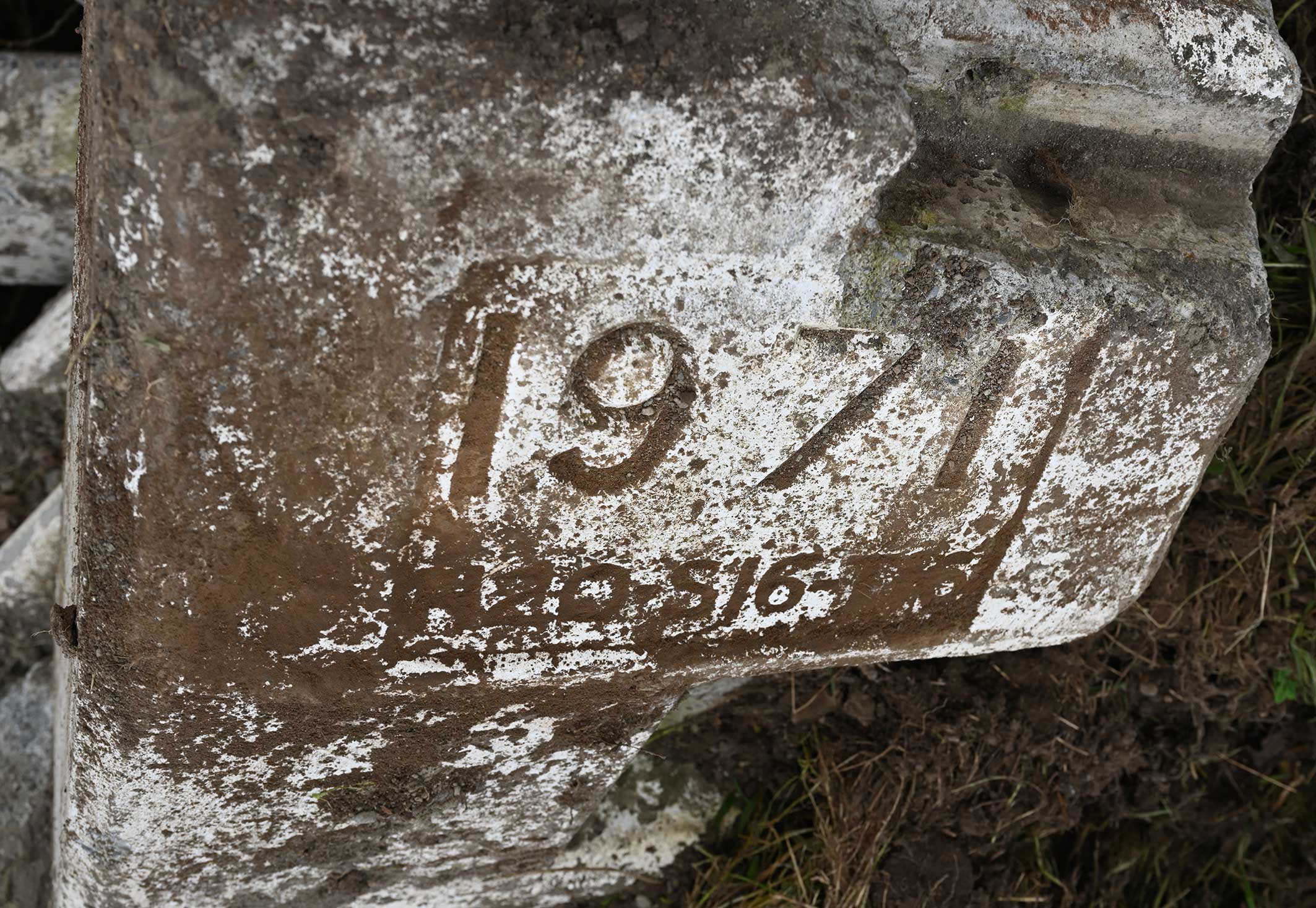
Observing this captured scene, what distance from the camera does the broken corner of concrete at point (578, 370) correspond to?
39.2 inches

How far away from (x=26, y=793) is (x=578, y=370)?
4.80 ft

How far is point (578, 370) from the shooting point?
1.14 m

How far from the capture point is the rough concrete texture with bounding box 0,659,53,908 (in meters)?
1.83

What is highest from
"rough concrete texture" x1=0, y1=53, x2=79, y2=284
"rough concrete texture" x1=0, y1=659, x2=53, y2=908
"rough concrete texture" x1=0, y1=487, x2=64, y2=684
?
"rough concrete texture" x1=0, y1=53, x2=79, y2=284

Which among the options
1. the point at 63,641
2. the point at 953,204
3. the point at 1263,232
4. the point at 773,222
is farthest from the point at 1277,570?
the point at 63,641

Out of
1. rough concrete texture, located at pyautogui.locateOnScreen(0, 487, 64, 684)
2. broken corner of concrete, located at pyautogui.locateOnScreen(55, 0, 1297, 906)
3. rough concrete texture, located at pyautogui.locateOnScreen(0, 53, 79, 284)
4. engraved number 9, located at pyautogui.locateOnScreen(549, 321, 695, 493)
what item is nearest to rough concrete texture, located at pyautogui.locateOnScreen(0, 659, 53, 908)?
rough concrete texture, located at pyautogui.locateOnScreen(0, 487, 64, 684)

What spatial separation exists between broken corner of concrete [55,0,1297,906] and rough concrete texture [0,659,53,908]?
0.42 meters

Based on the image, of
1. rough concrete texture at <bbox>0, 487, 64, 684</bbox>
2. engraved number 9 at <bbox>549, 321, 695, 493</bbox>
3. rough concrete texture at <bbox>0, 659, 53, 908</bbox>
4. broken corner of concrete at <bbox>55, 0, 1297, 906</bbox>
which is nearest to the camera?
broken corner of concrete at <bbox>55, 0, 1297, 906</bbox>

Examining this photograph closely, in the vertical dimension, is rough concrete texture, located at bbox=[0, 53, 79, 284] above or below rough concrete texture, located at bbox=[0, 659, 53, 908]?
above

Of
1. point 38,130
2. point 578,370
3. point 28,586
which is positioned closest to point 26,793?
point 28,586

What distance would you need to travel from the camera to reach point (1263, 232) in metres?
1.98

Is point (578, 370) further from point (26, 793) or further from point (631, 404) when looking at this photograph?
point (26, 793)

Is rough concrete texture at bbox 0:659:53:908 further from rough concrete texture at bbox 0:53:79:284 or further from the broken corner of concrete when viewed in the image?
rough concrete texture at bbox 0:53:79:284

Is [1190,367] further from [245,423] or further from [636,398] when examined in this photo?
[245,423]
